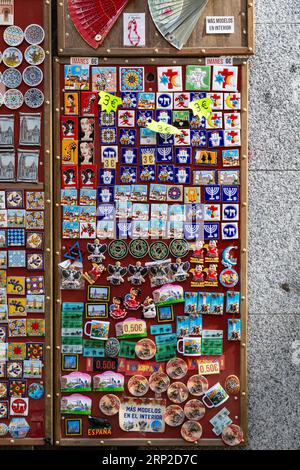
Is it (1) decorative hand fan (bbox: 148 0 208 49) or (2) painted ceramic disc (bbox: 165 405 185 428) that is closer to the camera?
(1) decorative hand fan (bbox: 148 0 208 49)

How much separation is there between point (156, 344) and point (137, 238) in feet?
2.22

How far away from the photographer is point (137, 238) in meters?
3.55

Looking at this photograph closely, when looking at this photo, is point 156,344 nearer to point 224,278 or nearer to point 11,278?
point 224,278

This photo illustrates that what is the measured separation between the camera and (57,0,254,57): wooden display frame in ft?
11.4

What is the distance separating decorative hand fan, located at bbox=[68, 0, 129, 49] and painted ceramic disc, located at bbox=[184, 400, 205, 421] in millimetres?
2277

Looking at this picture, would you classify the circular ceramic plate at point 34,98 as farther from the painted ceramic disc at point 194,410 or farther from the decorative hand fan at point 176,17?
the painted ceramic disc at point 194,410

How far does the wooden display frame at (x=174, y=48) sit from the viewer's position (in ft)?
11.4

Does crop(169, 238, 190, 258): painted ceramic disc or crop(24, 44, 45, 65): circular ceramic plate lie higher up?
crop(24, 44, 45, 65): circular ceramic plate

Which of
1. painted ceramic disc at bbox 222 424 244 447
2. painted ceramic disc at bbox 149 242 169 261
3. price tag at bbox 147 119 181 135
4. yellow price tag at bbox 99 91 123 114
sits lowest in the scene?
painted ceramic disc at bbox 222 424 244 447

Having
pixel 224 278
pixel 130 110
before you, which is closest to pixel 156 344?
pixel 224 278

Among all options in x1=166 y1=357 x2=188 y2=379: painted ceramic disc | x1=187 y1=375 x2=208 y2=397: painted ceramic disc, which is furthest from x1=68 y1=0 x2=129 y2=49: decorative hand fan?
x1=187 y1=375 x2=208 y2=397: painted ceramic disc

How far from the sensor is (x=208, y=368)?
3.56 m

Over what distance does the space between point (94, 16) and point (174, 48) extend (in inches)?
20.5

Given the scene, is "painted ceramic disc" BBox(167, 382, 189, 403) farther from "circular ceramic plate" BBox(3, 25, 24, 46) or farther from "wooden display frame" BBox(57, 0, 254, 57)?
"circular ceramic plate" BBox(3, 25, 24, 46)
